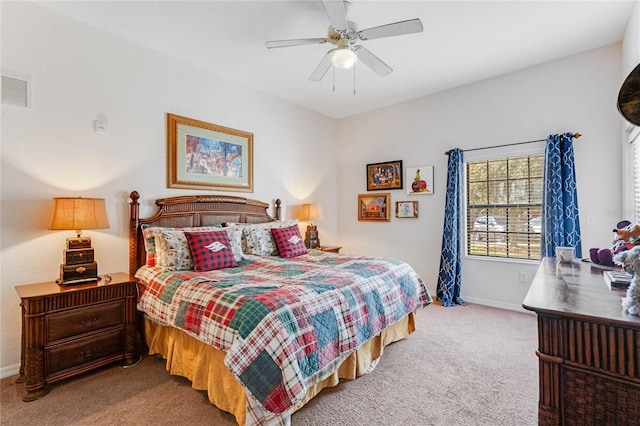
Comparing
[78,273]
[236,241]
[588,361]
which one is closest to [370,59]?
[236,241]

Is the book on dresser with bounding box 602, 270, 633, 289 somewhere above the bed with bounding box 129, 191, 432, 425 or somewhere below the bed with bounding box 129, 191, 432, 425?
above

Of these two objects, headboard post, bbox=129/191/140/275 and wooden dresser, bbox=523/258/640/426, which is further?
headboard post, bbox=129/191/140/275

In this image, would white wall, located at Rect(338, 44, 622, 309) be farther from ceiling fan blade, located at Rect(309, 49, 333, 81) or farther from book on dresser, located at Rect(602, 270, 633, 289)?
book on dresser, located at Rect(602, 270, 633, 289)

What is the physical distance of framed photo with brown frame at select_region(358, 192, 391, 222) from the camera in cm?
510

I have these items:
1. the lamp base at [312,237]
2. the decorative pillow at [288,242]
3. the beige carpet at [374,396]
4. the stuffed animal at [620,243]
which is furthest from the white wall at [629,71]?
the lamp base at [312,237]

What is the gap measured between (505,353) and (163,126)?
414cm

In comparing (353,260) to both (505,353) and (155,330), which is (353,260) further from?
(155,330)

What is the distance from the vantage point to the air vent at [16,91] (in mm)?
2412

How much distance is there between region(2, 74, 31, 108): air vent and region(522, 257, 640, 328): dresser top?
12.0ft

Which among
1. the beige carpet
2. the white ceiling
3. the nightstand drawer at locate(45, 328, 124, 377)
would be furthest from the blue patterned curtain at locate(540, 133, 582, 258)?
the nightstand drawer at locate(45, 328, 124, 377)

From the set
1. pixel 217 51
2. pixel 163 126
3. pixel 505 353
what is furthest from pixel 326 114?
pixel 505 353

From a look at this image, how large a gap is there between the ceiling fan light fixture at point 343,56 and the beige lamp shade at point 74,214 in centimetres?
237

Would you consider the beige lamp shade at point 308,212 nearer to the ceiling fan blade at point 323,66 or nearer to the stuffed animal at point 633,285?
the ceiling fan blade at point 323,66

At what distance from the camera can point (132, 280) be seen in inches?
103
